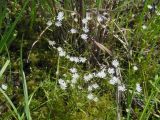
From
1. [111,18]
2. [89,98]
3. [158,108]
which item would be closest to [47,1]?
[111,18]

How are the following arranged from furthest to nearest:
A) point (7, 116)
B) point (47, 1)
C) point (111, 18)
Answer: point (111, 18) → point (47, 1) → point (7, 116)

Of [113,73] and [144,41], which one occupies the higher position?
[144,41]

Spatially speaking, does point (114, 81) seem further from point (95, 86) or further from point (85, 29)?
point (85, 29)

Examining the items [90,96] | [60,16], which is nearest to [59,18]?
[60,16]

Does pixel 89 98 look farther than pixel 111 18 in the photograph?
No

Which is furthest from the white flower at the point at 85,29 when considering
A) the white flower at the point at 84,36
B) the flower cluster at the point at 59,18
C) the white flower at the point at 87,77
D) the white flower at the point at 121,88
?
the white flower at the point at 121,88

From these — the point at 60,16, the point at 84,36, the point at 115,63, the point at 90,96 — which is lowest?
the point at 90,96

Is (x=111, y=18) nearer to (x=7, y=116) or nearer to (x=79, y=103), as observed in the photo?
(x=79, y=103)

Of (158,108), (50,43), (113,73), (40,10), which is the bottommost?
(158,108)

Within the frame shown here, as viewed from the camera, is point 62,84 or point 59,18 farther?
point 59,18

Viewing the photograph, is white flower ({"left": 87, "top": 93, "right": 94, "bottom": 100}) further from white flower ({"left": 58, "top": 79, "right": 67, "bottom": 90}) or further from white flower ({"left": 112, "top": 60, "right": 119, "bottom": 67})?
white flower ({"left": 112, "top": 60, "right": 119, "bottom": 67})

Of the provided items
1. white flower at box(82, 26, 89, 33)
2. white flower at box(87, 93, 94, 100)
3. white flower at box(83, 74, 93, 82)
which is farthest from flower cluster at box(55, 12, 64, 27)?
white flower at box(87, 93, 94, 100)
